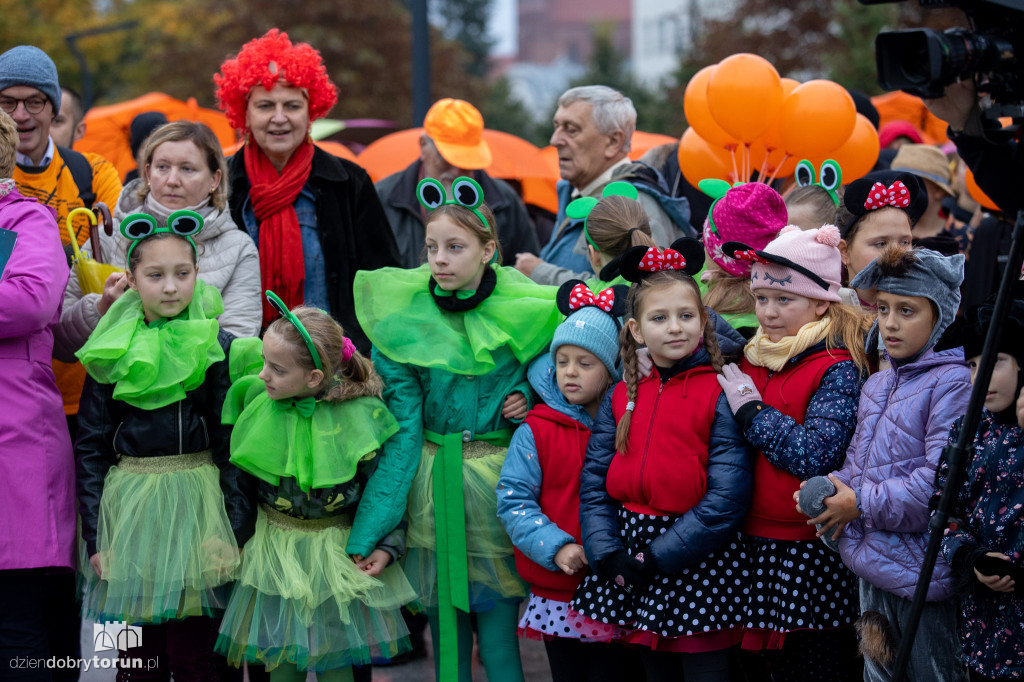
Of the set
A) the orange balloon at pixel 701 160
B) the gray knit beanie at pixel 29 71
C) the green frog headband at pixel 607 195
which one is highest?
the gray knit beanie at pixel 29 71

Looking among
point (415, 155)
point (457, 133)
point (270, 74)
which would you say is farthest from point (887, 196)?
point (415, 155)

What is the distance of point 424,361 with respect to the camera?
404 centimetres

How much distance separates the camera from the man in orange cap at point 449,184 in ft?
20.3

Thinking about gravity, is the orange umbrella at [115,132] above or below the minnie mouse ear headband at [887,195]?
above

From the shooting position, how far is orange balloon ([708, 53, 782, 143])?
493 centimetres

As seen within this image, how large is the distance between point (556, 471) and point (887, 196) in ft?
5.20

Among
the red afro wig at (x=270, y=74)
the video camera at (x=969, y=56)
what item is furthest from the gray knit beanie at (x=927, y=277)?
the red afro wig at (x=270, y=74)

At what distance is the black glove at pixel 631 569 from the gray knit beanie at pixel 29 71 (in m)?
3.22

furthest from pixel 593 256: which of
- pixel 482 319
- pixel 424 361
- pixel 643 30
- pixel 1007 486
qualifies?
pixel 643 30

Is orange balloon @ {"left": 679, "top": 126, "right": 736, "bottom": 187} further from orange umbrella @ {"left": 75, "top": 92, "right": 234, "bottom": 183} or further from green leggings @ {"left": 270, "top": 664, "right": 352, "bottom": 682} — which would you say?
orange umbrella @ {"left": 75, "top": 92, "right": 234, "bottom": 183}

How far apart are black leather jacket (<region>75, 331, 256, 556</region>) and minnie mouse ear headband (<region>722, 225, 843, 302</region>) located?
205cm

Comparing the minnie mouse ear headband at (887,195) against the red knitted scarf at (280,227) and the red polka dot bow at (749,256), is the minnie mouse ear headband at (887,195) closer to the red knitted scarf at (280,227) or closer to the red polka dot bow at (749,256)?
the red polka dot bow at (749,256)

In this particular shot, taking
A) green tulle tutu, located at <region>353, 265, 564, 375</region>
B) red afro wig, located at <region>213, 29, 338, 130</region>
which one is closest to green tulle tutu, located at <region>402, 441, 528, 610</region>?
green tulle tutu, located at <region>353, 265, 564, 375</region>

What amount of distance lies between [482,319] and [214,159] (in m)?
1.41
